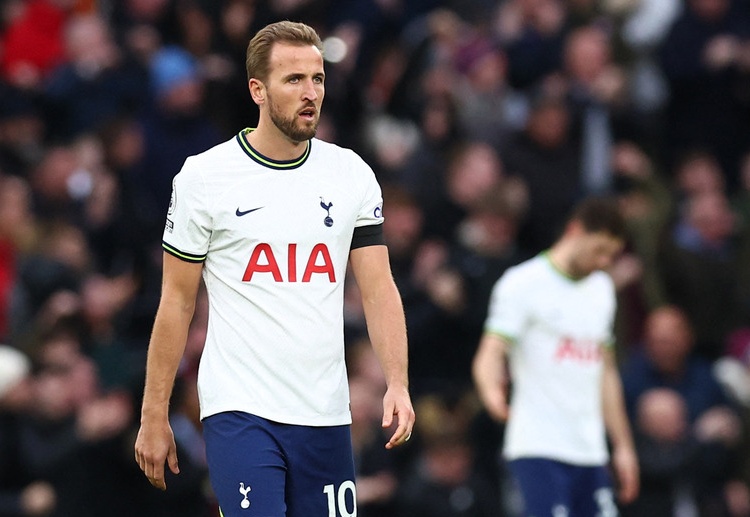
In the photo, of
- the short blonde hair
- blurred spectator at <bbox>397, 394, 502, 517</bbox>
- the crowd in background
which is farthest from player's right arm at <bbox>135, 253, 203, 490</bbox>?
blurred spectator at <bbox>397, 394, 502, 517</bbox>

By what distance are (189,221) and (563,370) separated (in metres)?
3.93

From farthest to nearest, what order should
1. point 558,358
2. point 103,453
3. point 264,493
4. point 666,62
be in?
point 666,62
point 103,453
point 558,358
point 264,493

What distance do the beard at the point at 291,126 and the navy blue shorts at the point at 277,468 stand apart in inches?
47.7

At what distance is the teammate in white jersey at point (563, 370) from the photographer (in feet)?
32.7

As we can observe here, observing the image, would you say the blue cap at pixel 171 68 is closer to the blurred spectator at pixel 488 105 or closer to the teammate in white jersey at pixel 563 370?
the blurred spectator at pixel 488 105

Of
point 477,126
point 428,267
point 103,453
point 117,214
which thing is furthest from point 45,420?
point 477,126

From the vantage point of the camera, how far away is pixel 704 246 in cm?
1463

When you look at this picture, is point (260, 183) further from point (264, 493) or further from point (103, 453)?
point (103, 453)

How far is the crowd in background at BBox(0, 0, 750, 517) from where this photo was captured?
1252 centimetres

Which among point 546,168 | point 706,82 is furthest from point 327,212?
point 706,82

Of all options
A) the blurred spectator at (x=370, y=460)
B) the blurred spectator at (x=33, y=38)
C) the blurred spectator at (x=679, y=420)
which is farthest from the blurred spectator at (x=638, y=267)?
the blurred spectator at (x=33, y=38)

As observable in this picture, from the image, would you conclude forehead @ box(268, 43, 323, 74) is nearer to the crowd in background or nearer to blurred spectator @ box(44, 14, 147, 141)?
the crowd in background

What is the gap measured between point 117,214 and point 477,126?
12.0 feet

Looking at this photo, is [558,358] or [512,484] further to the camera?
[512,484]
